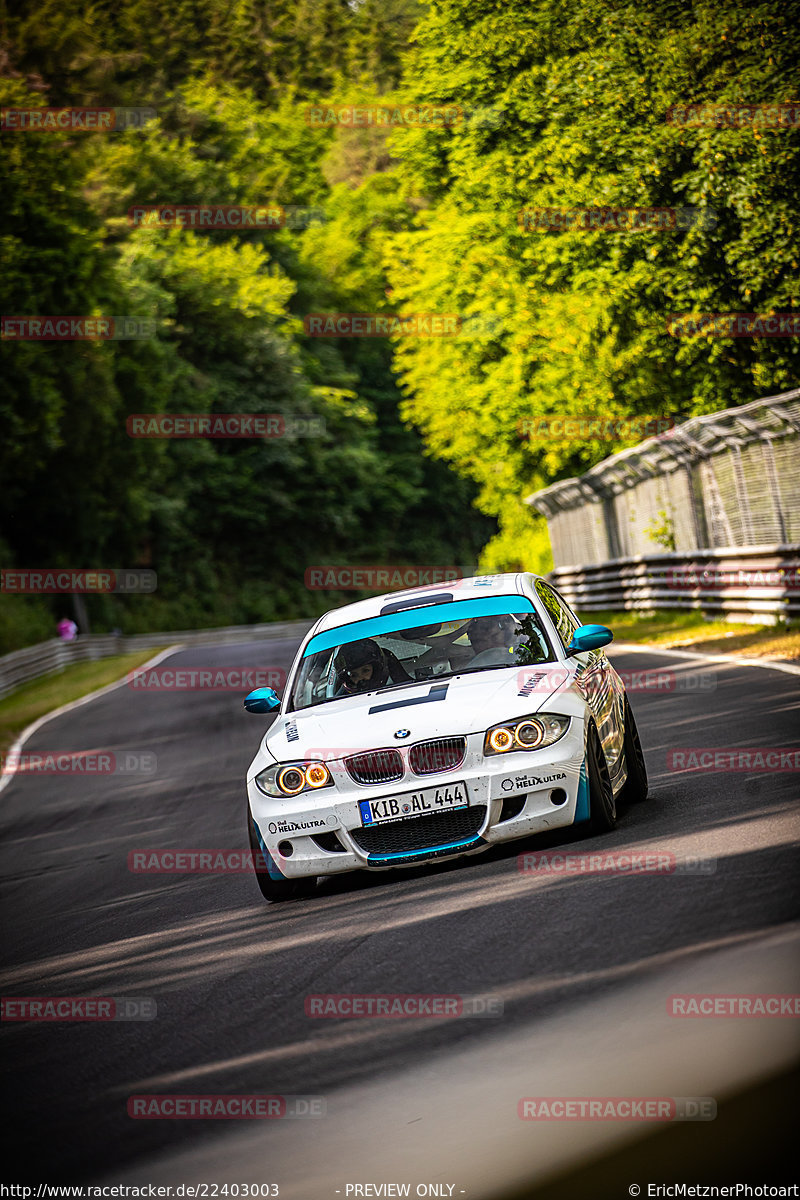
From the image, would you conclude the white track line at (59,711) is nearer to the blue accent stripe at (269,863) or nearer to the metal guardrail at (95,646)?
the metal guardrail at (95,646)

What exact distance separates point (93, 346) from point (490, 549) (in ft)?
51.6

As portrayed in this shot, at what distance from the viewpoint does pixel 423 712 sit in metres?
7.81

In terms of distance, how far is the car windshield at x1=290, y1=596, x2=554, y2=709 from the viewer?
8.79m

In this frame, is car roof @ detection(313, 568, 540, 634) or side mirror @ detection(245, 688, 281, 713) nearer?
side mirror @ detection(245, 688, 281, 713)

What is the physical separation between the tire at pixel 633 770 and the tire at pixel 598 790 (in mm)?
769

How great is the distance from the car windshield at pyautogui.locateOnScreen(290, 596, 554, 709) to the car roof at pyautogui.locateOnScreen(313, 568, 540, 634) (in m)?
0.09

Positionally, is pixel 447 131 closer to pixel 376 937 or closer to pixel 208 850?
pixel 208 850

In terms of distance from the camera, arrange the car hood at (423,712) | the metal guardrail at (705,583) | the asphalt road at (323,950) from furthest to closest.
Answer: the metal guardrail at (705,583)
the car hood at (423,712)
the asphalt road at (323,950)

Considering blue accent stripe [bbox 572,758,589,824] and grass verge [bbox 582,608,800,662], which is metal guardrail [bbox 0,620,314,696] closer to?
grass verge [bbox 582,608,800,662]

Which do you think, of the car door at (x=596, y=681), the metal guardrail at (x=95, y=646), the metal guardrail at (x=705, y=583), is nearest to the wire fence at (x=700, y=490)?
the metal guardrail at (x=705, y=583)

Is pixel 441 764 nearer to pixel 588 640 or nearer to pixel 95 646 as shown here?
pixel 588 640

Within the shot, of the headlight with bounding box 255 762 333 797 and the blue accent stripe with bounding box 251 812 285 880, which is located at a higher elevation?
the headlight with bounding box 255 762 333 797

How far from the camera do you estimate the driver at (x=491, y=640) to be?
8.69 m

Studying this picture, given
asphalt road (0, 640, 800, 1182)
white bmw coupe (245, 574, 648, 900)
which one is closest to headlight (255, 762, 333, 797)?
white bmw coupe (245, 574, 648, 900)
